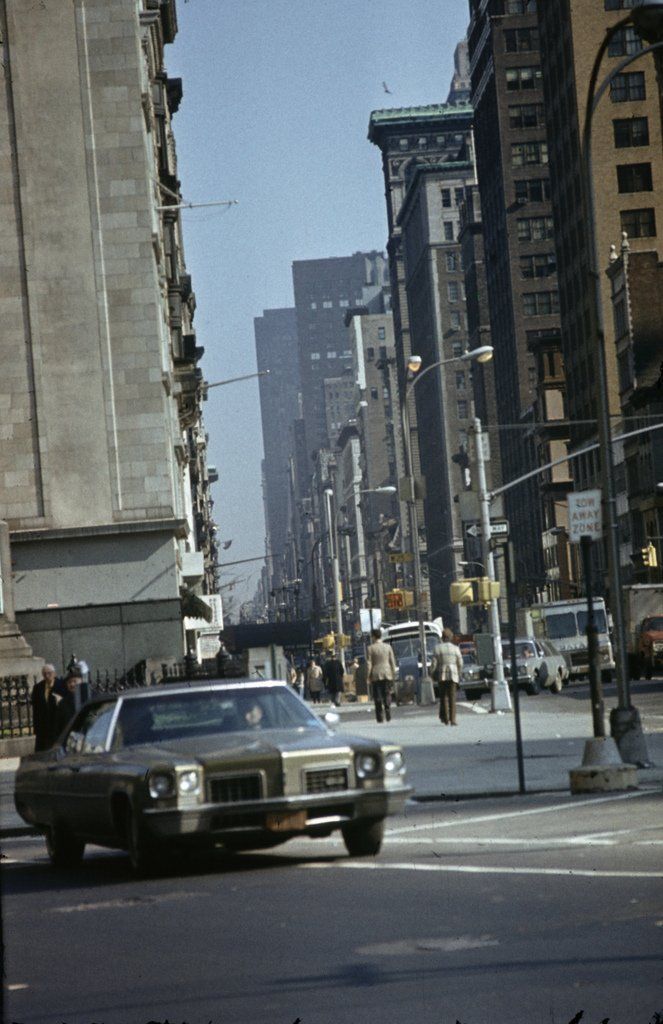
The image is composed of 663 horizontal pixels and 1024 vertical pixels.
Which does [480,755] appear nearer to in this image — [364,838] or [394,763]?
[364,838]

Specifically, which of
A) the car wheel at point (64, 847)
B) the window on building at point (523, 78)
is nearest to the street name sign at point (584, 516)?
the car wheel at point (64, 847)

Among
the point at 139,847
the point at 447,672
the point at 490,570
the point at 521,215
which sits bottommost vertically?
the point at 139,847

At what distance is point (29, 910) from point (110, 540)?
3129cm

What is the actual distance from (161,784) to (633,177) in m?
105

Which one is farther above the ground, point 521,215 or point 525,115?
point 525,115

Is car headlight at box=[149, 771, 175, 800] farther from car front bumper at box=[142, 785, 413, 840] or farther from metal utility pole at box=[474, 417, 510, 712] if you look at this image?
metal utility pole at box=[474, 417, 510, 712]

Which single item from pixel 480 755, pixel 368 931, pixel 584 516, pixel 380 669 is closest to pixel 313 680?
pixel 380 669

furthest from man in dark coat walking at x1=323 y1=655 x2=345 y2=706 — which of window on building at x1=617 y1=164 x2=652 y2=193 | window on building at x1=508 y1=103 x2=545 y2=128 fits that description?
window on building at x1=508 y1=103 x2=545 y2=128

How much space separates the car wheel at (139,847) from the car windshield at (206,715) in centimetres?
91

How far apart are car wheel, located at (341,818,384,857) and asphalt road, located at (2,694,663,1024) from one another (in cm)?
16

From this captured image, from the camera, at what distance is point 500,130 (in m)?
152

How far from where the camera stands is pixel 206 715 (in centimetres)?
1373

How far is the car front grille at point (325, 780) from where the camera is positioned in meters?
12.6

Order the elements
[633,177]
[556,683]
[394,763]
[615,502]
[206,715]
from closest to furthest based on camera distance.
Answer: [394,763]
[206,715]
[615,502]
[556,683]
[633,177]
